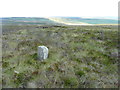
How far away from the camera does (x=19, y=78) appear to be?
13664 millimetres

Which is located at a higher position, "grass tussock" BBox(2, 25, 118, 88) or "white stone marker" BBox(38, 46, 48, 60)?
"white stone marker" BBox(38, 46, 48, 60)

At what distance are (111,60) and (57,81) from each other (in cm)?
728

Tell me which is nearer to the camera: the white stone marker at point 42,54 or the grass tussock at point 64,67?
the grass tussock at point 64,67

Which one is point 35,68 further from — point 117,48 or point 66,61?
point 117,48

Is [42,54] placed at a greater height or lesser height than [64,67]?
greater

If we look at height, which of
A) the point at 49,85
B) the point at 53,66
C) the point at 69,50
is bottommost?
the point at 49,85

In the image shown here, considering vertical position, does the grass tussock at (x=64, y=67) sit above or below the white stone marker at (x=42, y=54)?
below

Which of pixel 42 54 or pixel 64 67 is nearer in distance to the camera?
pixel 64 67

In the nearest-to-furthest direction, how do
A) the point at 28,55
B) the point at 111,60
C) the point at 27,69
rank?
the point at 27,69, the point at 111,60, the point at 28,55

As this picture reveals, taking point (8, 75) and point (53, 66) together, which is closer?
point (8, 75)

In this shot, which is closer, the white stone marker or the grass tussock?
the grass tussock

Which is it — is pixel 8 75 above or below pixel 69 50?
below

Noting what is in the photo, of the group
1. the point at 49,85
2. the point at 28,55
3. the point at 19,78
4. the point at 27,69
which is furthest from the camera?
the point at 28,55

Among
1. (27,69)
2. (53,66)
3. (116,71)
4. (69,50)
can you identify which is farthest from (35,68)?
(116,71)
